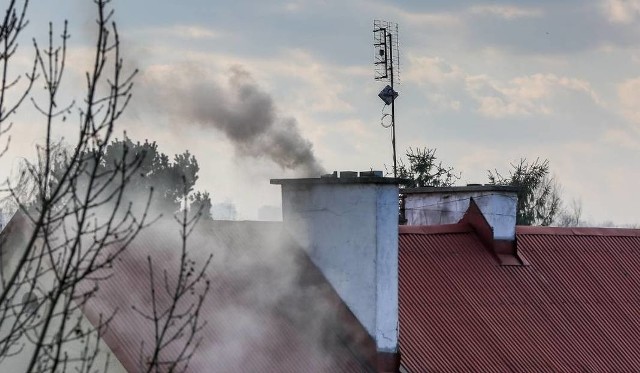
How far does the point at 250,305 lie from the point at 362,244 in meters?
2.21

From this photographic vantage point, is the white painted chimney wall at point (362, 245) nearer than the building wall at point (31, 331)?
No

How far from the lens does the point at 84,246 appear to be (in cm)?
1838

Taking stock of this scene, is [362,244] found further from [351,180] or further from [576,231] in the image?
[576,231]

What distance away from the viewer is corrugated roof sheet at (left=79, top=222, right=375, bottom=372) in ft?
58.6

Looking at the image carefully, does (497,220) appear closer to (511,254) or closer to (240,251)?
(511,254)

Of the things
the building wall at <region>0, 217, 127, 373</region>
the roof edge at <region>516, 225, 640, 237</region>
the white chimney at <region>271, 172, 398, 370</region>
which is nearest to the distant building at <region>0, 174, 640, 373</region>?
the white chimney at <region>271, 172, 398, 370</region>

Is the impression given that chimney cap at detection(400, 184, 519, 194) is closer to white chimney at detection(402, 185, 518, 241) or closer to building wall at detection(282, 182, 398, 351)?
white chimney at detection(402, 185, 518, 241)

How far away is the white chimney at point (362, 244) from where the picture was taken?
64.9ft

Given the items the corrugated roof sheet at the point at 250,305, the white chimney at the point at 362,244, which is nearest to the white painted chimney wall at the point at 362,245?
the white chimney at the point at 362,244

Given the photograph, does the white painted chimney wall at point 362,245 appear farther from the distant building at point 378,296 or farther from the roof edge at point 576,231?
the roof edge at point 576,231

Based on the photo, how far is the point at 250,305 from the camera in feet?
63.4

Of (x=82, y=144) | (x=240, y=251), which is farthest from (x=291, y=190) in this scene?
(x=82, y=144)

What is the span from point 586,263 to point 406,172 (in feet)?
95.3

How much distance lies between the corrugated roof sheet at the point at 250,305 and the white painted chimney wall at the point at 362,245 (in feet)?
0.90
